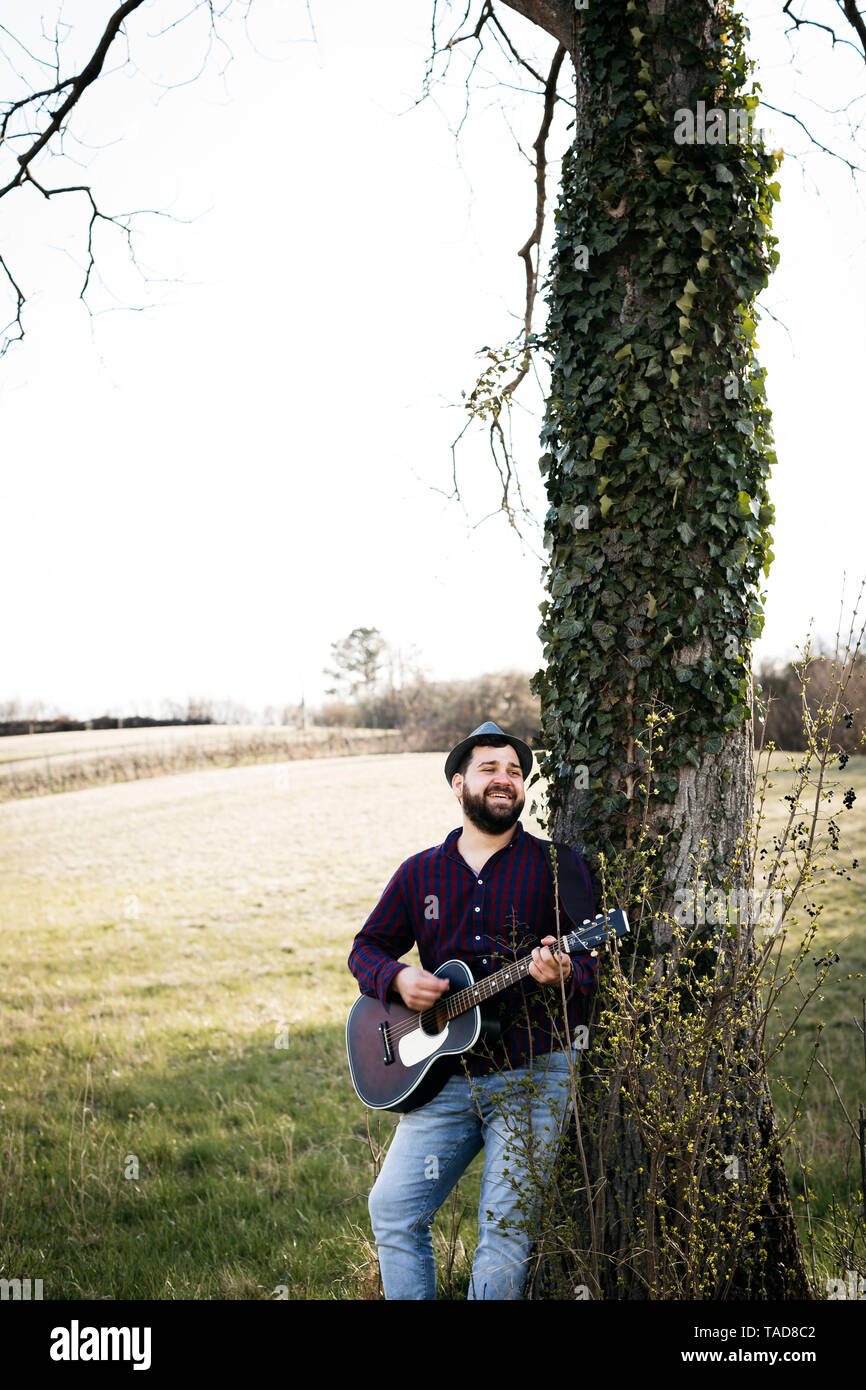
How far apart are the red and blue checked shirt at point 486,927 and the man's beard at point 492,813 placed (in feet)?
0.30

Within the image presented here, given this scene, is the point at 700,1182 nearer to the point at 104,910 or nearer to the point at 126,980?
the point at 126,980

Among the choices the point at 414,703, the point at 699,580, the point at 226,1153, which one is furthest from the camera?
the point at 414,703

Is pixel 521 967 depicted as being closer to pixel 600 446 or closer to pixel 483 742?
pixel 483 742

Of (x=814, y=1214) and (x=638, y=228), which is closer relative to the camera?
(x=638, y=228)

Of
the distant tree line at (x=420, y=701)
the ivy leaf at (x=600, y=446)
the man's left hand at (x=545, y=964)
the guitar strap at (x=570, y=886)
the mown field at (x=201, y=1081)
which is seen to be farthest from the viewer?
the distant tree line at (x=420, y=701)

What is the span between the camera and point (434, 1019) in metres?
3.08

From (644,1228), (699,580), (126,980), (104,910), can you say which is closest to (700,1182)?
(644,1228)

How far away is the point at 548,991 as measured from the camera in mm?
2990

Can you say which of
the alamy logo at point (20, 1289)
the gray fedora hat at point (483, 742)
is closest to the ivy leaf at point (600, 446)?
the gray fedora hat at point (483, 742)

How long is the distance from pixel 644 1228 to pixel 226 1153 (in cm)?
322

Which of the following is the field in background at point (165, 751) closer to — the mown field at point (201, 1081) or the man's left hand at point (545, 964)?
Result: the mown field at point (201, 1081)

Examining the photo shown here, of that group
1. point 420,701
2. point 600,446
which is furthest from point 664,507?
point 420,701

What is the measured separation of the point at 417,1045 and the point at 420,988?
0.22 m

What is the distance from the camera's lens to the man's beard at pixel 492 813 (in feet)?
10.6
